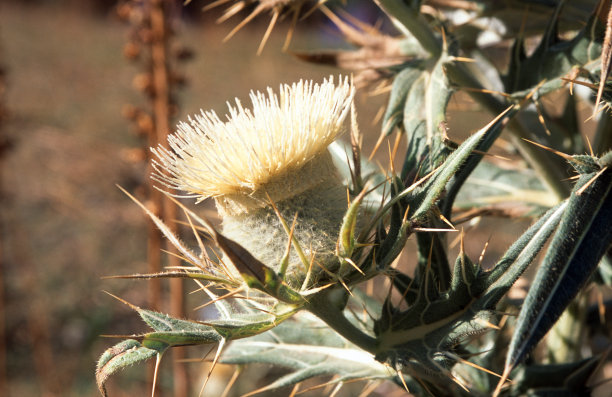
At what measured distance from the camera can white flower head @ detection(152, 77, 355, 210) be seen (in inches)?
44.4

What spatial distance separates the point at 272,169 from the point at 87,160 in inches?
133

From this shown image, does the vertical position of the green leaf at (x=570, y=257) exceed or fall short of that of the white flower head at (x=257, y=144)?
it falls short

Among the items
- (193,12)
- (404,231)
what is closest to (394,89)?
(404,231)

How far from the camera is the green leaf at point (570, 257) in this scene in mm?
907

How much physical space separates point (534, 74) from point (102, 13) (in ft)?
55.8

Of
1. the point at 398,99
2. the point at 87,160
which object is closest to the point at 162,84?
the point at 398,99

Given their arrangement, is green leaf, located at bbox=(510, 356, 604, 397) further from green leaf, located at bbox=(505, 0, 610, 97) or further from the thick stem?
green leaf, located at bbox=(505, 0, 610, 97)

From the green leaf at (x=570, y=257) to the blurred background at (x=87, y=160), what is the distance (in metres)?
0.72

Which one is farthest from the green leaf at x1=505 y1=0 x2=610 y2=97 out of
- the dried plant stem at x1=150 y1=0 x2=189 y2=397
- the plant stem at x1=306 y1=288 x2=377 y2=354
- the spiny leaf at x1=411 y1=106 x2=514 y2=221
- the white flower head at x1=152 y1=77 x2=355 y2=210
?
the dried plant stem at x1=150 y1=0 x2=189 y2=397

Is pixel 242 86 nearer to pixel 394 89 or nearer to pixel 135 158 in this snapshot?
pixel 135 158

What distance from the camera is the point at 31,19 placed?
581 inches

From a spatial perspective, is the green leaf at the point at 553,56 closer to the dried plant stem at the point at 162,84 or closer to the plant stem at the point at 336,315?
the plant stem at the point at 336,315

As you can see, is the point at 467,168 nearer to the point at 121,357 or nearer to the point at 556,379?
the point at 556,379

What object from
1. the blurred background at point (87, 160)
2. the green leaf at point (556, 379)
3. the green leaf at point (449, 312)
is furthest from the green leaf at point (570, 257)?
the blurred background at point (87, 160)
